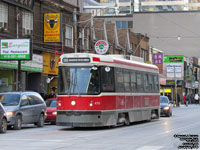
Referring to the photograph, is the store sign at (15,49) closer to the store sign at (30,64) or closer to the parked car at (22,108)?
the store sign at (30,64)

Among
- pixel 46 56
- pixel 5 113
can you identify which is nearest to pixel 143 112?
pixel 5 113

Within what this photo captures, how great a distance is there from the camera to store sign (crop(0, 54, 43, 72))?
116 ft

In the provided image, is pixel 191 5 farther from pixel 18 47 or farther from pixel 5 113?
pixel 5 113

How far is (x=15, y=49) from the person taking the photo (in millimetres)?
34062

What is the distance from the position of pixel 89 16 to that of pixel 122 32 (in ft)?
42.0

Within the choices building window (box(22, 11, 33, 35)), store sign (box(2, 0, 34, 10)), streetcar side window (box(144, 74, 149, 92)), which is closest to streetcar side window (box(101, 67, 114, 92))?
streetcar side window (box(144, 74, 149, 92))

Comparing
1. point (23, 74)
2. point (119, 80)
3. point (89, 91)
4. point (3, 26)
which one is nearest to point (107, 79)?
point (89, 91)

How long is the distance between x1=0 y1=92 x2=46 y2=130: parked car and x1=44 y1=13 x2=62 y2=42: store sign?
48.7 feet

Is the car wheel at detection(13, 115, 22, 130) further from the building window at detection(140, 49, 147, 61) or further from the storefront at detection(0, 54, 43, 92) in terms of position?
the building window at detection(140, 49, 147, 61)

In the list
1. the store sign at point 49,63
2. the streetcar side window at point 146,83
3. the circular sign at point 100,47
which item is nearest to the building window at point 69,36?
the store sign at point 49,63

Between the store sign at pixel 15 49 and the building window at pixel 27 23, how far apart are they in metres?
3.89

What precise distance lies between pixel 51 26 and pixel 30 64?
12.5 feet

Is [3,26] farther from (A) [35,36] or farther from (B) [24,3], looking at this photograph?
(A) [35,36]

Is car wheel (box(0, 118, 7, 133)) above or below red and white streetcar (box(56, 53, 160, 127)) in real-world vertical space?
below
